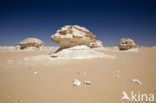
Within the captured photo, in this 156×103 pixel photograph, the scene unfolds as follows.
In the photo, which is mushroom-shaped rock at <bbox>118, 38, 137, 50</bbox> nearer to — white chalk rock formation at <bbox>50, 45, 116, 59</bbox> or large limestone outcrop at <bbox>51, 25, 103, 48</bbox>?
white chalk rock formation at <bbox>50, 45, 116, 59</bbox>

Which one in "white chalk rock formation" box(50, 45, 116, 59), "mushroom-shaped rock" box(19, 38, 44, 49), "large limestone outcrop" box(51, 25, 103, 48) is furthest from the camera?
"mushroom-shaped rock" box(19, 38, 44, 49)

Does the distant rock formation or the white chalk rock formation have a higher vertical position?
the distant rock formation

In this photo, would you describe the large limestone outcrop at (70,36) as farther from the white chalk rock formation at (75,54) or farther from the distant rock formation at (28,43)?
the distant rock formation at (28,43)

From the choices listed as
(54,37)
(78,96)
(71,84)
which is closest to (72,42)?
(54,37)

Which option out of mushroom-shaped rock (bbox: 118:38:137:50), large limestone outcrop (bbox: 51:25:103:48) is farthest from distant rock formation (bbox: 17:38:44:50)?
mushroom-shaped rock (bbox: 118:38:137:50)

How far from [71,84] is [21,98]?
137 cm

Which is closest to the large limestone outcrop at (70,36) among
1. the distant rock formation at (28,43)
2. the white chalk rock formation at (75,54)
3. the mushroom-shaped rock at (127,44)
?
the white chalk rock formation at (75,54)

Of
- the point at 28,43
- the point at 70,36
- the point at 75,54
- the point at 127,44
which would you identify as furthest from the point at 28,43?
the point at 127,44

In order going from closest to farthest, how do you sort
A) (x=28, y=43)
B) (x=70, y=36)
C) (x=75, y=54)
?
(x=75, y=54) → (x=70, y=36) → (x=28, y=43)

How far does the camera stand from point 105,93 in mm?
2221

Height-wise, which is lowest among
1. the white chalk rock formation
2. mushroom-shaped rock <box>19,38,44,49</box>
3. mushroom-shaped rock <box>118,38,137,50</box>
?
the white chalk rock formation

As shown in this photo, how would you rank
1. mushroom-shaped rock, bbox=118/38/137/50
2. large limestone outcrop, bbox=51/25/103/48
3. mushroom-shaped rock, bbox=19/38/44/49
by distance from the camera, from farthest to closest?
mushroom-shaped rock, bbox=118/38/137/50, mushroom-shaped rock, bbox=19/38/44/49, large limestone outcrop, bbox=51/25/103/48

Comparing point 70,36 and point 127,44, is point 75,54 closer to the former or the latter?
point 70,36

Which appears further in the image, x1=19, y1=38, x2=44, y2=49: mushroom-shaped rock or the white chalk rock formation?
x1=19, y1=38, x2=44, y2=49: mushroom-shaped rock
